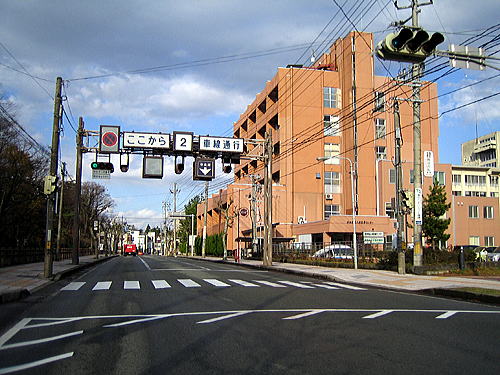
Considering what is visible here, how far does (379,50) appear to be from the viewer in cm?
979

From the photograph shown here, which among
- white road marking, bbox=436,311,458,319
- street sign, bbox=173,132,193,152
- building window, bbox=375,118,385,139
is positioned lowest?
white road marking, bbox=436,311,458,319

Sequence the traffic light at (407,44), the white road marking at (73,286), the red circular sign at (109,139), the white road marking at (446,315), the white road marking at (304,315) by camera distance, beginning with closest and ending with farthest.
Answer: the traffic light at (407,44), the white road marking at (304,315), the white road marking at (446,315), the white road marking at (73,286), the red circular sign at (109,139)

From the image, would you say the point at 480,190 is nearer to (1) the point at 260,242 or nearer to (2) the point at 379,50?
(1) the point at 260,242

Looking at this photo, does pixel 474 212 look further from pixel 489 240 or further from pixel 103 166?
pixel 103 166

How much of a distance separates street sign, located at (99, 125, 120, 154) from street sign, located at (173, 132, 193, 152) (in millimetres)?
3263

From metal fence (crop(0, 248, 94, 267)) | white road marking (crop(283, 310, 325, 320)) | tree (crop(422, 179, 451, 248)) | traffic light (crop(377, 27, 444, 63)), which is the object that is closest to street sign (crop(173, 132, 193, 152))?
metal fence (crop(0, 248, 94, 267))

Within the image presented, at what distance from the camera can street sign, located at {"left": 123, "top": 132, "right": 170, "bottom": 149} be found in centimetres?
2725

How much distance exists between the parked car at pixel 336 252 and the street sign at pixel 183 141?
41.8ft

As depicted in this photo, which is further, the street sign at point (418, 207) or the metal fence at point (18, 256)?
the metal fence at point (18, 256)

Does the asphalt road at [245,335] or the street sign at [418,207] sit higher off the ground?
the street sign at [418,207]

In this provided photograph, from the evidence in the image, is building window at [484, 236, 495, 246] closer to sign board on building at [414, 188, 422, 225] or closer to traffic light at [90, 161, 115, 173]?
sign board on building at [414, 188, 422, 225]

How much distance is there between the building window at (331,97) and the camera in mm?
59844

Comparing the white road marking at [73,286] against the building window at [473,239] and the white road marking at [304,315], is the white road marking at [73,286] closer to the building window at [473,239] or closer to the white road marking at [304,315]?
the white road marking at [304,315]

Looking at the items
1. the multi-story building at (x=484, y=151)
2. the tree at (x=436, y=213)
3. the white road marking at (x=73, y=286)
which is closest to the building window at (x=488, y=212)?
the tree at (x=436, y=213)
